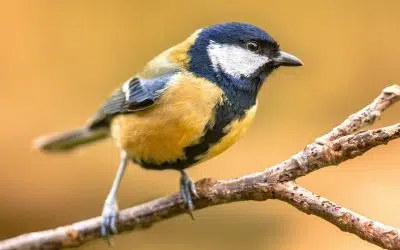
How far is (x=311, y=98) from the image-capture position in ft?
8.09

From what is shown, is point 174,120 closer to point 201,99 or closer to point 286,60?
point 201,99

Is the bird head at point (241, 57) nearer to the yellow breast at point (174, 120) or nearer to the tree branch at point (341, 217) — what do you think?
the yellow breast at point (174, 120)

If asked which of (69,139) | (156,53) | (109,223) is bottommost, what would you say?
(109,223)

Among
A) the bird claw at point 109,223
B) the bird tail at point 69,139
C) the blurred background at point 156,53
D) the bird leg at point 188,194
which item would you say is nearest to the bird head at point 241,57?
the bird leg at point 188,194

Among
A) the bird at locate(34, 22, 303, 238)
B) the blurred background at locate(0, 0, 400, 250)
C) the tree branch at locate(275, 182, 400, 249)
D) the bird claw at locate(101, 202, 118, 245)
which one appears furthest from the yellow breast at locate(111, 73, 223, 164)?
the blurred background at locate(0, 0, 400, 250)

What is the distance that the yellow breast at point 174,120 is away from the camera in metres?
1.18

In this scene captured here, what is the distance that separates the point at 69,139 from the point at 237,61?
537mm

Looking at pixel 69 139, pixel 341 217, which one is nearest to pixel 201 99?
pixel 341 217

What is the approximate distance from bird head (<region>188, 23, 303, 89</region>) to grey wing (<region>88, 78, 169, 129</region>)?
10 cm

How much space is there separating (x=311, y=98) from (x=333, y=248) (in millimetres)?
560

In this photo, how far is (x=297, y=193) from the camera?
3.00ft

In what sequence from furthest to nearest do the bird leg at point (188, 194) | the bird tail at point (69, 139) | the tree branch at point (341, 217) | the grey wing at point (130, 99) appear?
the bird tail at point (69, 139), the grey wing at point (130, 99), the bird leg at point (188, 194), the tree branch at point (341, 217)

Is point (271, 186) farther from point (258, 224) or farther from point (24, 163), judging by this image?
point (24, 163)

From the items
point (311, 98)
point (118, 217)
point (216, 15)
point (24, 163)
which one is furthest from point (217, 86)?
point (24, 163)
